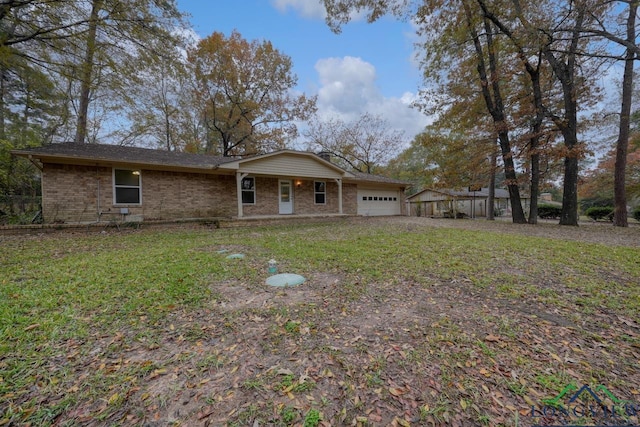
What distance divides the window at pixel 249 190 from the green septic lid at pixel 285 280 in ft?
30.2

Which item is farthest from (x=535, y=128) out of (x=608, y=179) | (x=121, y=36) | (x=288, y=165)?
(x=121, y=36)

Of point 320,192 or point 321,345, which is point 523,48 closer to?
point 320,192

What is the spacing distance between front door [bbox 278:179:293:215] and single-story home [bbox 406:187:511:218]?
12432mm

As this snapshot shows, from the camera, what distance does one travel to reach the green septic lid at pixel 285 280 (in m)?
3.86

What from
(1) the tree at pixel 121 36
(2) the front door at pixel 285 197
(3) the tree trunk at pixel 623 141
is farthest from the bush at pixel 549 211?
(1) the tree at pixel 121 36

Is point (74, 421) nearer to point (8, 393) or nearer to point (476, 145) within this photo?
point (8, 393)

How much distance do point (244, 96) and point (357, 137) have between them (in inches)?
455

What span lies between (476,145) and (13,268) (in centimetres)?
1722

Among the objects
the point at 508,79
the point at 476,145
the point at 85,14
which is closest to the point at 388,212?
the point at 476,145

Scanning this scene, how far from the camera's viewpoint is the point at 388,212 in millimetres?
18750

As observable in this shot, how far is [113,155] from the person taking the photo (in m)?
9.52

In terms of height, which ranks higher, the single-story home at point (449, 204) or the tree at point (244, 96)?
the tree at point (244, 96)

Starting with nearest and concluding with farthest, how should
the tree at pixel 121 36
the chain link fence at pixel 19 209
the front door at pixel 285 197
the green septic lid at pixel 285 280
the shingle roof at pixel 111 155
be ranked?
the green septic lid at pixel 285 280
the tree at pixel 121 36
the shingle roof at pixel 111 155
the chain link fence at pixel 19 209
the front door at pixel 285 197
